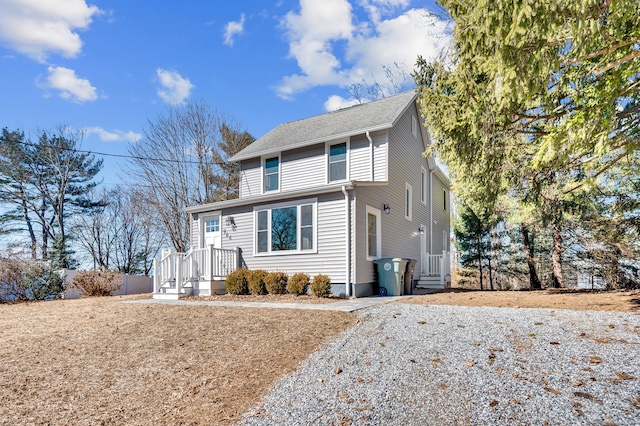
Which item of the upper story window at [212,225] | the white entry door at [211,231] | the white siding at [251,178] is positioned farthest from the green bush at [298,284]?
the white siding at [251,178]

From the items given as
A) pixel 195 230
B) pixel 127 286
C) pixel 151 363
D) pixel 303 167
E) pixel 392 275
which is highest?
pixel 303 167

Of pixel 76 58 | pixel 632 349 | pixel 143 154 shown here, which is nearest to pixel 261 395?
pixel 632 349

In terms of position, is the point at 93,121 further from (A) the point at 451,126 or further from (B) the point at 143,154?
(A) the point at 451,126

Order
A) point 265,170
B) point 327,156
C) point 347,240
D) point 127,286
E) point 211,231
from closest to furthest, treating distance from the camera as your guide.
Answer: point 347,240 → point 327,156 → point 211,231 → point 265,170 → point 127,286

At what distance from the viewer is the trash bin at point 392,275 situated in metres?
10.5

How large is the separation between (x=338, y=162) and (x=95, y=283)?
9.93 meters

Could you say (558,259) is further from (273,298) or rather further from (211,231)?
(211,231)

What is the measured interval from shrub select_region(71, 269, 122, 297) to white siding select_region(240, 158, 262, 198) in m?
5.90

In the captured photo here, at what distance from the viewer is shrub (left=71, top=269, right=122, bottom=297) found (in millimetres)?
13484

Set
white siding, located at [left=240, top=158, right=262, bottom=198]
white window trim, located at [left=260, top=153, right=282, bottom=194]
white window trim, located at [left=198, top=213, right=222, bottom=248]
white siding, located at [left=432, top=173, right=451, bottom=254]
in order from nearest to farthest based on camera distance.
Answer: white window trim, located at [left=198, top=213, right=222, bottom=248], white window trim, located at [left=260, top=153, right=282, bottom=194], white siding, located at [left=240, top=158, right=262, bottom=198], white siding, located at [left=432, top=173, right=451, bottom=254]

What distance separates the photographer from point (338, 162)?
41.4 ft

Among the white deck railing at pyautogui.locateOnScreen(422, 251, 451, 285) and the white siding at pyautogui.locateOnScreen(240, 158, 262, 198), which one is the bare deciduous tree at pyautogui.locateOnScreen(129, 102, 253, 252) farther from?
the white deck railing at pyautogui.locateOnScreen(422, 251, 451, 285)

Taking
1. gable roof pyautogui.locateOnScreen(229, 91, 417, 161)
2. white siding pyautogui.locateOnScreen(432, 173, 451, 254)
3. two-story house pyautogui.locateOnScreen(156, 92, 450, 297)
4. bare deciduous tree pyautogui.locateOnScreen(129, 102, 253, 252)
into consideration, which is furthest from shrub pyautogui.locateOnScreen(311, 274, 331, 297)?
bare deciduous tree pyautogui.locateOnScreen(129, 102, 253, 252)

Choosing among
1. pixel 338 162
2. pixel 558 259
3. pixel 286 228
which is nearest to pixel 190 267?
pixel 286 228
